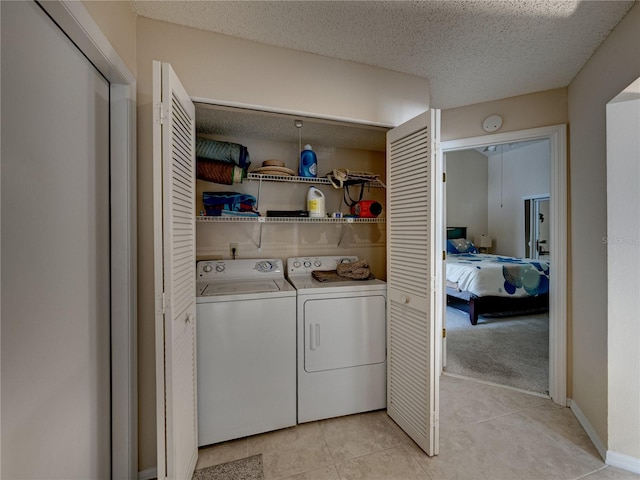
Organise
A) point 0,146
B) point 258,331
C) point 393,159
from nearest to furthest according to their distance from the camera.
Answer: point 0,146, point 258,331, point 393,159

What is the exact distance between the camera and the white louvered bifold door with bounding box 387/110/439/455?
4.81 ft

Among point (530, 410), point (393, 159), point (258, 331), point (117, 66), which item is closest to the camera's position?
point (117, 66)

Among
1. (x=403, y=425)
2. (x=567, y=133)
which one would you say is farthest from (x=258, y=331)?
(x=567, y=133)

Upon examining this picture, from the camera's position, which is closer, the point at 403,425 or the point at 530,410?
the point at 403,425

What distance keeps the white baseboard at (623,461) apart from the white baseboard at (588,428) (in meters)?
0.03

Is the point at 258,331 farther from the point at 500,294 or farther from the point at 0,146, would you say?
the point at 500,294

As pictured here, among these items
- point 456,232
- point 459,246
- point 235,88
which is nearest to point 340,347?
point 235,88

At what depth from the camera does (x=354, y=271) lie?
1.99m

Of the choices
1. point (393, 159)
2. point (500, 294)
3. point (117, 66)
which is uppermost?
point (117, 66)

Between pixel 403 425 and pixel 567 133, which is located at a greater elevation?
pixel 567 133

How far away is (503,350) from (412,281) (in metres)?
2.20

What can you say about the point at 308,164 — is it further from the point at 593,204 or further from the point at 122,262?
the point at 593,204

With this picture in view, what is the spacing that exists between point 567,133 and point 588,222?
0.74m

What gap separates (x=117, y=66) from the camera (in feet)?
3.78
